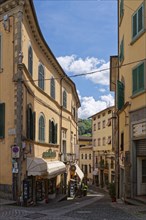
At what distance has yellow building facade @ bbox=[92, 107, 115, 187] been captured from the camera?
54375mm

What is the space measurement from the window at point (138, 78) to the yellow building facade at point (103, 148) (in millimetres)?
33971

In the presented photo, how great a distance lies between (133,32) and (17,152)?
322 inches

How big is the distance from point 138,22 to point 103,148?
41846 mm

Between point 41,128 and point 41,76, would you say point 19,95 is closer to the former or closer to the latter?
point 41,128

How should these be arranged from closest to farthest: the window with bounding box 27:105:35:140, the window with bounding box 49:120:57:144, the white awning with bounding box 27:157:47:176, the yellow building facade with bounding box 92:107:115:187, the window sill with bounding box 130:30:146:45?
1. the window sill with bounding box 130:30:146:45
2. the white awning with bounding box 27:157:47:176
3. the window with bounding box 27:105:35:140
4. the window with bounding box 49:120:57:144
5. the yellow building facade with bounding box 92:107:115:187

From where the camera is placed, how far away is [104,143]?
2293 inches

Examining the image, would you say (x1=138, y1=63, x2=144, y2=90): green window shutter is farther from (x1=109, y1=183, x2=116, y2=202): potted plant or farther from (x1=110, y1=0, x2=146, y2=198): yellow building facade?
(x1=109, y1=183, x2=116, y2=202): potted plant

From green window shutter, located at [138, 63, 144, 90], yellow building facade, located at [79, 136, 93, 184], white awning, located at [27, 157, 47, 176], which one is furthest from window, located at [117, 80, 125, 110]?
yellow building facade, located at [79, 136, 93, 184]

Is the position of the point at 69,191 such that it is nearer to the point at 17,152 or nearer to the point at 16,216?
the point at 17,152

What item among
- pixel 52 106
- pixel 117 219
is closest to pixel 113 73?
pixel 52 106

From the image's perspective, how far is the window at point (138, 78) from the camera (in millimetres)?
17469

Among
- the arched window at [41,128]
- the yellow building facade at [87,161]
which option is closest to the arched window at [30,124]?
the arched window at [41,128]

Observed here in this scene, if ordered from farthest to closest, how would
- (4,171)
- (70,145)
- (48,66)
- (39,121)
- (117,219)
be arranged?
(70,145)
(48,66)
(39,121)
(4,171)
(117,219)

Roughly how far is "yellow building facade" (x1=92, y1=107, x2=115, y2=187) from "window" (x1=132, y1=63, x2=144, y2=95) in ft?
111
